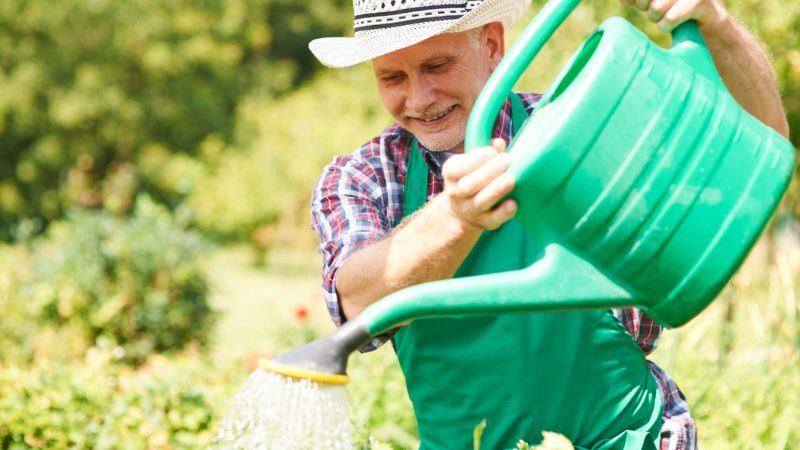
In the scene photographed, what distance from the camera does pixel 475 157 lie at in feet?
4.19

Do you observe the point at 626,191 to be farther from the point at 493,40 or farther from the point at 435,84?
the point at 493,40

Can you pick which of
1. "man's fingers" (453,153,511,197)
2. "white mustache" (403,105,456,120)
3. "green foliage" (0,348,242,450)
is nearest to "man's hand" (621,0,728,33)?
"man's fingers" (453,153,511,197)

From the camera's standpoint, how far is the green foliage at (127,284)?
5.36 metres

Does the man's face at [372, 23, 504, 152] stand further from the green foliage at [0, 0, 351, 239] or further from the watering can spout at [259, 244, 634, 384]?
the green foliage at [0, 0, 351, 239]

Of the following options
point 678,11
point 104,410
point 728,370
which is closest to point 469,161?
point 678,11

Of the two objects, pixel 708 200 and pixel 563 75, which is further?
pixel 563 75

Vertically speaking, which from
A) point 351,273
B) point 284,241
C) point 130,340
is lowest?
point 284,241

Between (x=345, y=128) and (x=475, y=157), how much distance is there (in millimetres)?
15720

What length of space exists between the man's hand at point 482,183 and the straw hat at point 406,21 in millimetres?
427

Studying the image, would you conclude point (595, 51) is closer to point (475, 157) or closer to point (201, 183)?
point (475, 157)

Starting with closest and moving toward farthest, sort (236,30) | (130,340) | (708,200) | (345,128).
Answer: (708,200), (130,340), (345,128), (236,30)

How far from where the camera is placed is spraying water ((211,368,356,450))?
1178 mm

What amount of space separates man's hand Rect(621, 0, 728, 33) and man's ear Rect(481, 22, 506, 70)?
0.47 meters

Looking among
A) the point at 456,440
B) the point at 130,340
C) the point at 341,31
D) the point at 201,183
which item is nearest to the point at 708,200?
the point at 456,440
